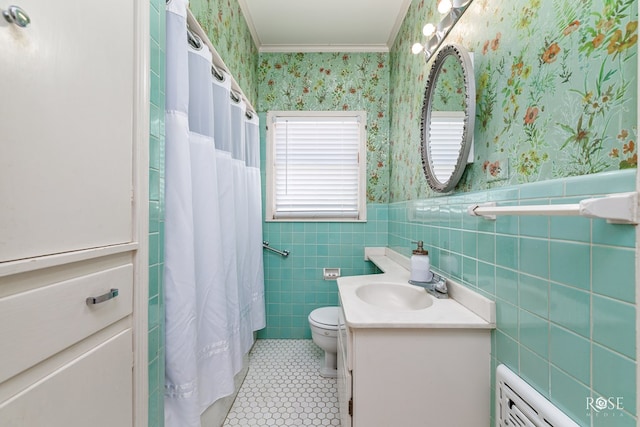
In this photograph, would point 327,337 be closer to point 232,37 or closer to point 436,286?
point 436,286

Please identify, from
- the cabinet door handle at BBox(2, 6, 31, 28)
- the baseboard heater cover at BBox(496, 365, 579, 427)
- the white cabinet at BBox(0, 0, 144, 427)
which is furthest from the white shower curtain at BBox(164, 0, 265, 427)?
the baseboard heater cover at BBox(496, 365, 579, 427)

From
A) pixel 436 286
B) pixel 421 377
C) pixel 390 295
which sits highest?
pixel 436 286

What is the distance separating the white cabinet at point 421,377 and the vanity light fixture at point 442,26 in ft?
4.31

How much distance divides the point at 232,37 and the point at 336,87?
95cm

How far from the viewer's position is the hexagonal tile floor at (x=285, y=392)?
1424 mm

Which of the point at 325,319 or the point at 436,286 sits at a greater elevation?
the point at 436,286

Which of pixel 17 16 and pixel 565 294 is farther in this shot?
pixel 565 294

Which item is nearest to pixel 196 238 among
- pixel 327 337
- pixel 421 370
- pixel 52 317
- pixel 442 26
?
pixel 52 317

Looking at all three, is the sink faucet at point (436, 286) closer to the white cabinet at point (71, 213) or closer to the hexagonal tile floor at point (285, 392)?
the hexagonal tile floor at point (285, 392)

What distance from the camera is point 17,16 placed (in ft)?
1.43

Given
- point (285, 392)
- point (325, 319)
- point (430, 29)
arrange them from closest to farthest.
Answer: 1. point (430, 29)
2. point (285, 392)
3. point (325, 319)

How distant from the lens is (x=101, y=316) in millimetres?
628

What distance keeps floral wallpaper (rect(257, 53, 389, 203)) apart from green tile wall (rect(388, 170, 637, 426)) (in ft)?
4.76

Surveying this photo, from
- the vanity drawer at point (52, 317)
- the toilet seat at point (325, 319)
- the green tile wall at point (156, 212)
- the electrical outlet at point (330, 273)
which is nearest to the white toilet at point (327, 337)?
the toilet seat at point (325, 319)
